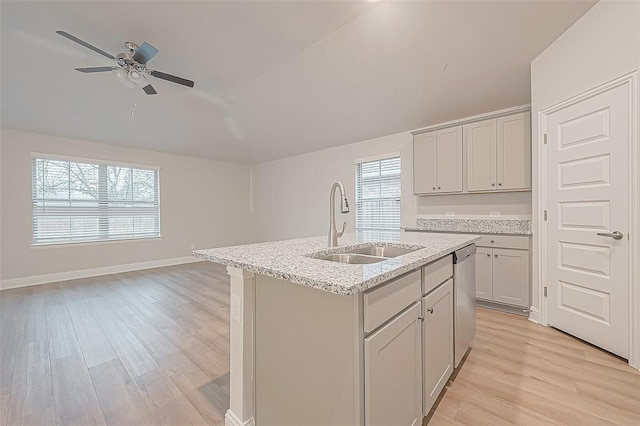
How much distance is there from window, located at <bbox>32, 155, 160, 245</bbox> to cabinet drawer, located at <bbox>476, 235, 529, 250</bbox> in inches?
243

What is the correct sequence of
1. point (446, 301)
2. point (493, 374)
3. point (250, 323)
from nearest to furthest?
point (250, 323), point (446, 301), point (493, 374)

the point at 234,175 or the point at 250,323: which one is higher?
the point at 234,175

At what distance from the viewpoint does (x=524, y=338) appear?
2461mm

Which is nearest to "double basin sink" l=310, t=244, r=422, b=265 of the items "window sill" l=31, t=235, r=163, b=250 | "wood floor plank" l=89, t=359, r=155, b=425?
"wood floor plank" l=89, t=359, r=155, b=425

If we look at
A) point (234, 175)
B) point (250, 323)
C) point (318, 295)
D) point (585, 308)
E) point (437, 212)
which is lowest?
point (585, 308)

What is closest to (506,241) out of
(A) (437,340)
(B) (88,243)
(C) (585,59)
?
(C) (585,59)

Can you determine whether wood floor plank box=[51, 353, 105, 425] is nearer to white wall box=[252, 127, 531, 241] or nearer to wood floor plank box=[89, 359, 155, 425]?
wood floor plank box=[89, 359, 155, 425]

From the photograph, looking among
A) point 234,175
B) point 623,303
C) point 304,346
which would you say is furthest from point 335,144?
point 304,346

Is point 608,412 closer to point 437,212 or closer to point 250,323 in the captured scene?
point 250,323

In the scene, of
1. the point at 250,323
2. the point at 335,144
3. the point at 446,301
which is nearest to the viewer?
the point at 250,323

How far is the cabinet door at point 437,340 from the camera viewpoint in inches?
55.5

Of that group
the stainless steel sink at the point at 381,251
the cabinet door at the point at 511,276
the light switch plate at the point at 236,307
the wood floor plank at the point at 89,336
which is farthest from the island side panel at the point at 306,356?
the cabinet door at the point at 511,276

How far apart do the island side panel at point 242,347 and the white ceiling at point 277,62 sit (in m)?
2.12

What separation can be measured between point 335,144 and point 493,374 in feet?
14.9
